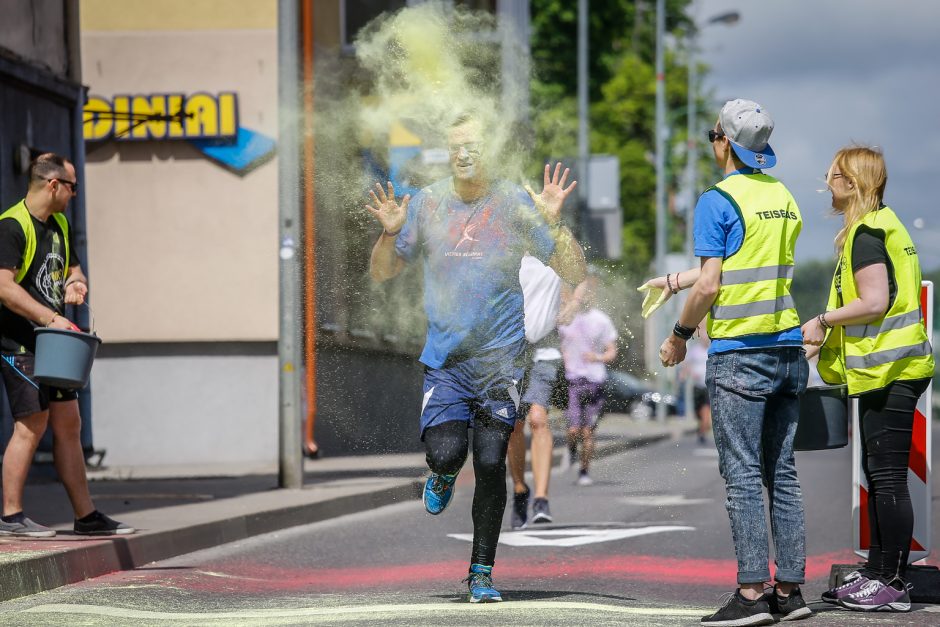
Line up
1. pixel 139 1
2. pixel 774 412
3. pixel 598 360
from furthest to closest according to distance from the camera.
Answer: pixel 139 1 → pixel 598 360 → pixel 774 412

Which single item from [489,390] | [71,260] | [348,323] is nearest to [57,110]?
[71,260]

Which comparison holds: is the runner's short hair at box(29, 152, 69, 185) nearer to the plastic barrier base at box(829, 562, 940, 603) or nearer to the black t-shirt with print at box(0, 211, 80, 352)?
the black t-shirt with print at box(0, 211, 80, 352)

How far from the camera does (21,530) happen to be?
8078 millimetres

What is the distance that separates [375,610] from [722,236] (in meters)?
1.95

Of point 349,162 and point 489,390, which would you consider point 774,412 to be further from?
point 349,162

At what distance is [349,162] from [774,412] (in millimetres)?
2403

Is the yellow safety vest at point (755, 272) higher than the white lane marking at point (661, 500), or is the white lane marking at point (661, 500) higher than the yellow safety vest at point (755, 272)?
the yellow safety vest at point (755, 272)

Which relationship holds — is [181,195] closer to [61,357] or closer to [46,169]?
[46,169]

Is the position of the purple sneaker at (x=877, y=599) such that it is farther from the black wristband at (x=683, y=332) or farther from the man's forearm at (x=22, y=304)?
the man's forearm at (x=22, y=304)

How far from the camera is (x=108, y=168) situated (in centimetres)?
1791

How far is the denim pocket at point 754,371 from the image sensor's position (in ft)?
18.6

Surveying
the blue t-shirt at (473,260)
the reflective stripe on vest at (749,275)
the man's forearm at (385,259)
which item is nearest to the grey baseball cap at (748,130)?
the reflective stripe on vest at (749,275)

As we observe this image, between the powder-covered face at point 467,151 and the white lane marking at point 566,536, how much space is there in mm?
3338

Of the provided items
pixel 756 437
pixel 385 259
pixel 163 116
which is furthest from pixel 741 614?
pixel 163 116
